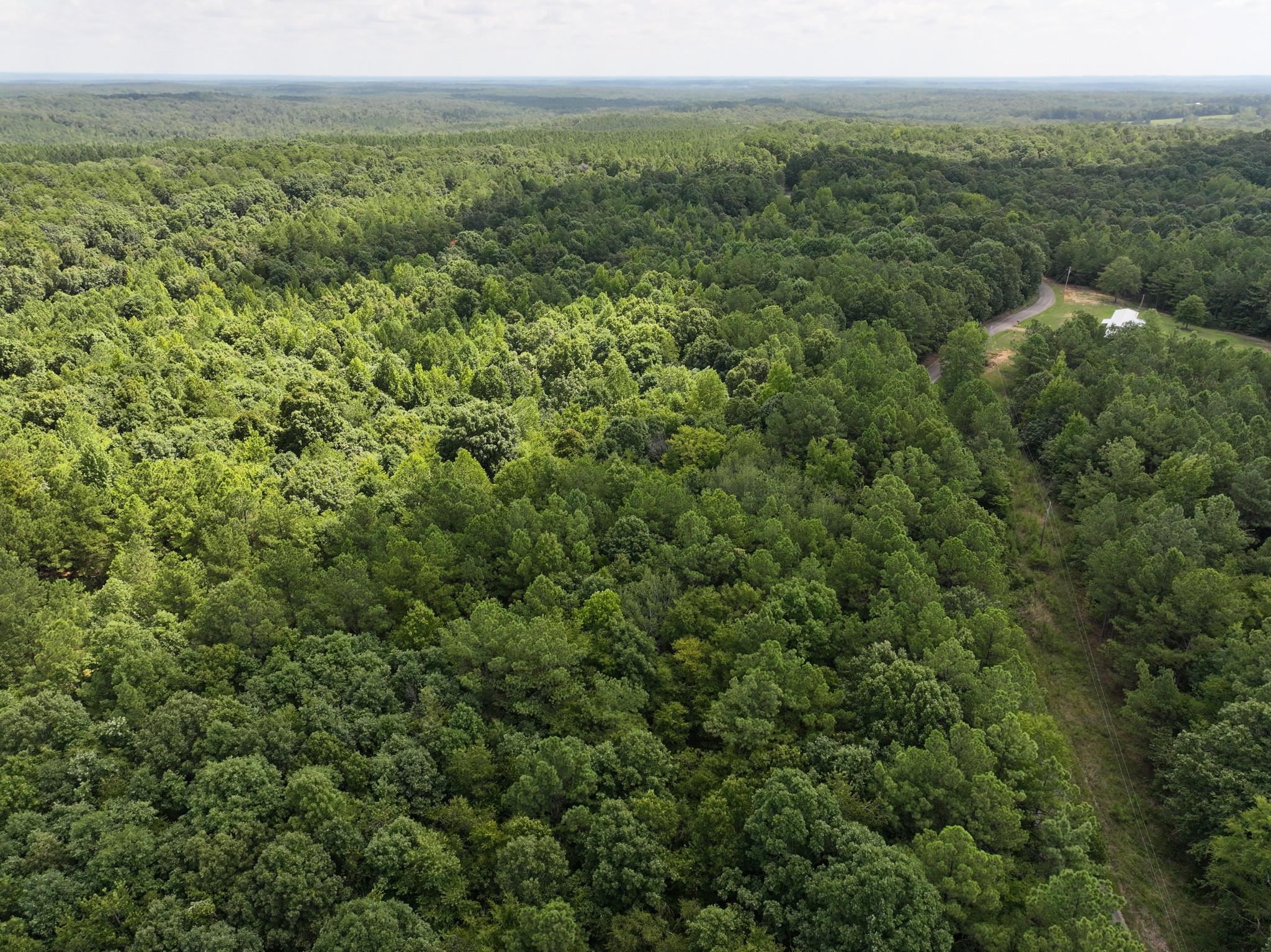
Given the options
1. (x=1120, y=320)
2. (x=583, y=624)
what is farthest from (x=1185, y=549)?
(x=1120, y=320)

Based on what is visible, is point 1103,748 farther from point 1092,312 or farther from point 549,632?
point 1092,312

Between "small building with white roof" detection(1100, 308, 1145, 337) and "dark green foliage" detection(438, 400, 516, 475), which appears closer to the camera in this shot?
"dark green foliage" detection(438, 400, 516, 475)

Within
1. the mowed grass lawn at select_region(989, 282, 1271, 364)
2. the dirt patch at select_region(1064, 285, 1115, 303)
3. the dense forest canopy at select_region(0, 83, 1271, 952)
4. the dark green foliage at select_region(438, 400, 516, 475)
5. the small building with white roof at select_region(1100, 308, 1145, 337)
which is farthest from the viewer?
the dirt patch at select_region(1064, 285, 1115, 303)

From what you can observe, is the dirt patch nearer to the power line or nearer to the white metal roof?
the white metal roof

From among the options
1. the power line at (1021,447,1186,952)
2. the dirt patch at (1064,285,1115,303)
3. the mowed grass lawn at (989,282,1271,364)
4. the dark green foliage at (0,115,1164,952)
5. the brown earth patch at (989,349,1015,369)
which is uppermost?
the dirt patch at (1064,285,1115,303)

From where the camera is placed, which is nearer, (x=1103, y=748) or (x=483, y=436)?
(x=1103, y=748)

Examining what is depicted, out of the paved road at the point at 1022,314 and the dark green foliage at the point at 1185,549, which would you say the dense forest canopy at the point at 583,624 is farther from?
the paved road at the point at 1022,314

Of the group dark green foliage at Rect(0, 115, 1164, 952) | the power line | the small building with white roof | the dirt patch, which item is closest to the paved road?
the dirt patch

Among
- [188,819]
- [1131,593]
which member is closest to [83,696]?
[188,819]
